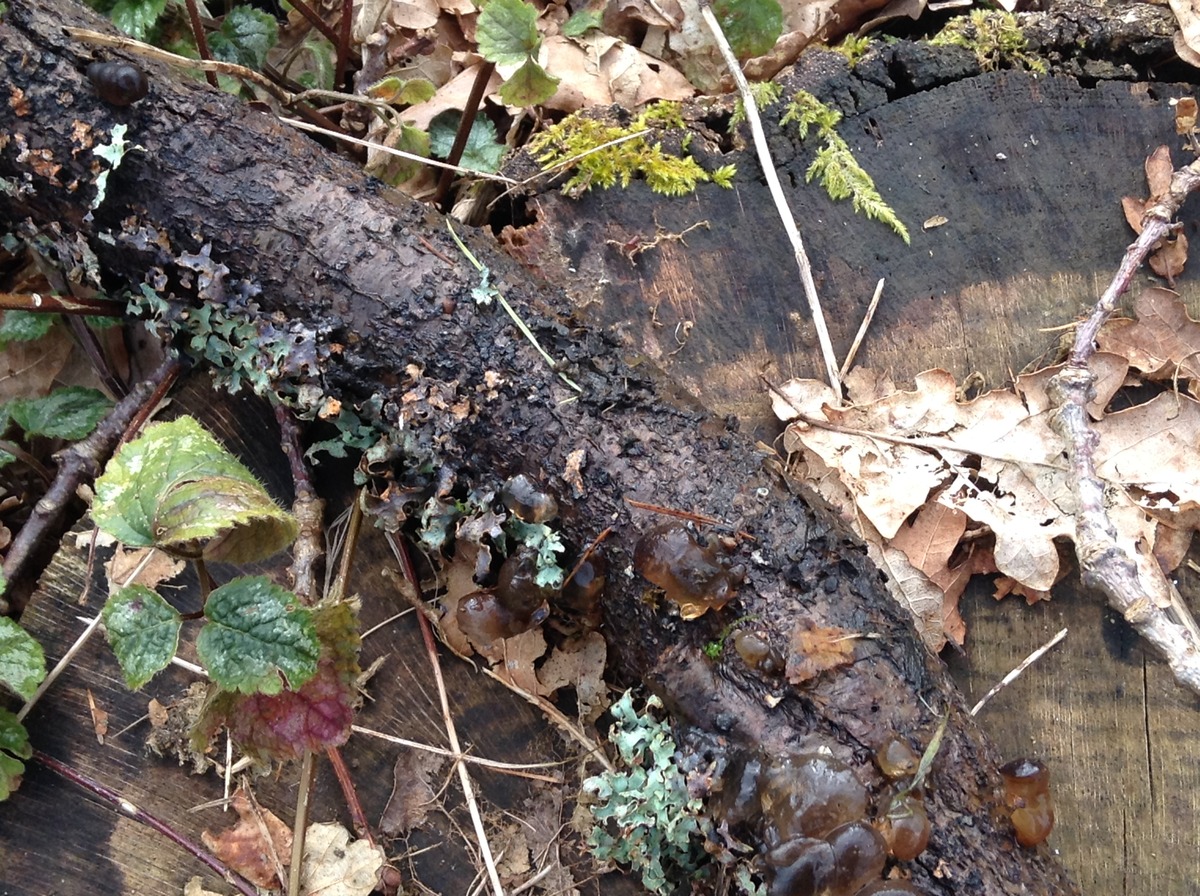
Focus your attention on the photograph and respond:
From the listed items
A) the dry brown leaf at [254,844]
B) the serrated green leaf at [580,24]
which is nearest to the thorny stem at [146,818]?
the dry brown leaf at [254,844]

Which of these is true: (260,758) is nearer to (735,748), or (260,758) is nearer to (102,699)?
(102,699)

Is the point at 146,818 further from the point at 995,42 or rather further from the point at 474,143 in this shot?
the point at 995,42

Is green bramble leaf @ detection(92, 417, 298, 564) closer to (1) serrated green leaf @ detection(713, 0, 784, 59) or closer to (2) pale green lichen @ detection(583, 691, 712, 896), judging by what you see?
(2) pale green lichen @ detection(583, 691, 712, 896)

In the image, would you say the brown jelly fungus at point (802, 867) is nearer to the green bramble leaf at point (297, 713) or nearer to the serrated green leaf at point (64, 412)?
the green bramble leaf at point (297, 713)

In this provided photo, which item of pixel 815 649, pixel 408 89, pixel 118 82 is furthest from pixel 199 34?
pixel 815 649

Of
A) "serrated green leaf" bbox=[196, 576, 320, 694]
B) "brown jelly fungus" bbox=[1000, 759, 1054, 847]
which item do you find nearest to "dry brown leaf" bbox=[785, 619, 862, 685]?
"brown jelly fungus" bbox=[1000, 759, 1054, 847]

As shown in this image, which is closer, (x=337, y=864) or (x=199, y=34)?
(x=337, y=864)
